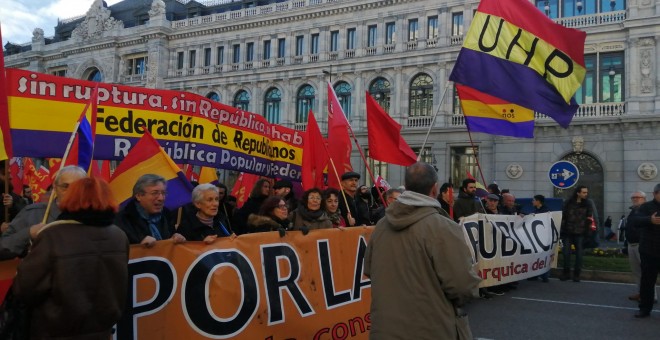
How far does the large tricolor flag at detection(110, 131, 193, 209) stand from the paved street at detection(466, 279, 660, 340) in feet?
12.4

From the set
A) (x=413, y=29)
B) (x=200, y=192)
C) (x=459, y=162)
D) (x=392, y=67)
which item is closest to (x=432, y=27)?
(x=413, y=29)

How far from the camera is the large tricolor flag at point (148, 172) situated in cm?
505

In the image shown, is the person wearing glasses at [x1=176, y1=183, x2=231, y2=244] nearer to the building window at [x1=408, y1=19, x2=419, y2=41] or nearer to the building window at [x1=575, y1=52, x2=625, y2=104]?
the building window at [x1=575, y1=52, x2=625, y2=104]

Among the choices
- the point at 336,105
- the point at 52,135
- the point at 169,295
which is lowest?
the point at 169,295

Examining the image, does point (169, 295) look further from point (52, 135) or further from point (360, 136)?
point (360, 136)

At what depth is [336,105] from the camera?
27.5 feet

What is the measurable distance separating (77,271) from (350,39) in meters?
30.3

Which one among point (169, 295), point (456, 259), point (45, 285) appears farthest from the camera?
point (169, 295)

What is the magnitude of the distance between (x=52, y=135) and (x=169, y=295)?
8.78 feet

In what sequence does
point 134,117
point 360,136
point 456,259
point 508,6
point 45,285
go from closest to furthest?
point 45,285, point 456,259, point 134,117, point 508,6, point 360,136

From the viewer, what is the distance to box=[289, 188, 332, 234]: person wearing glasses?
589 cm

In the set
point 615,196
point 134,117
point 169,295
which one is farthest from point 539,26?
point 615,196

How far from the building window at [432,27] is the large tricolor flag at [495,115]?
21.2 m

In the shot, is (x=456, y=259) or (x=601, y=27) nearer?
(x=456, y=259)
